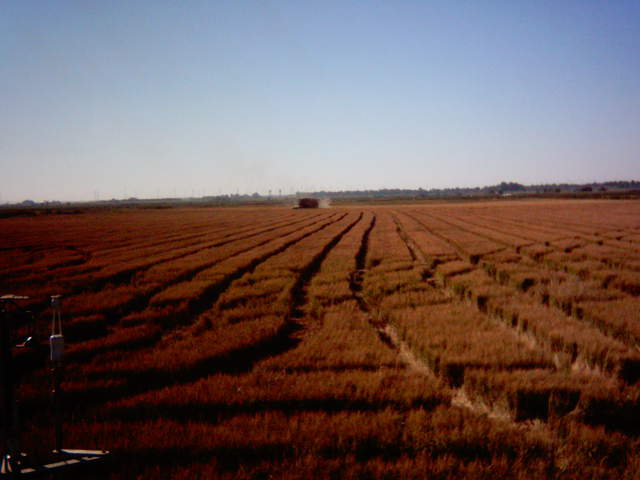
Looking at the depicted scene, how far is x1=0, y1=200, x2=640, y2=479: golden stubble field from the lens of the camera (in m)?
4.67

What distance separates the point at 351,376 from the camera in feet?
22.1

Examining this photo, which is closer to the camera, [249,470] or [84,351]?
[249,470]

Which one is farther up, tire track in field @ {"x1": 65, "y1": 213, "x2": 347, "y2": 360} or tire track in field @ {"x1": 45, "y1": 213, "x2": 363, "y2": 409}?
tire track in field @ {"x1": 65, "y1": 213, "x2": 347, "y2": 360}

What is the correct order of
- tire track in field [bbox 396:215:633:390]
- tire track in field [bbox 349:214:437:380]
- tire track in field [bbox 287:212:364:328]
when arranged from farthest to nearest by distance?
tire track in field [bbox 287:212:364:328] → tire track in field [bbox 349:214:437:380] → tire track in field [bbox 396:215:633:390]

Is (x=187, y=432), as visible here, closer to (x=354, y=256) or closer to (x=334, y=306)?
(x=334, y=306)

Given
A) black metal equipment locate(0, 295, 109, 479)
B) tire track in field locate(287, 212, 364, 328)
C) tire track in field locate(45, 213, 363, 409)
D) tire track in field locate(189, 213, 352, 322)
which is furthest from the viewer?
tire track in field locate(189, 213, 352, 322)

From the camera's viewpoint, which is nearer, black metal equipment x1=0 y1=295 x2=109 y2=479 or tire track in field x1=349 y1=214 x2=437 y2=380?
black metal equipment x1=0 y1=295 x2=109 y2=479

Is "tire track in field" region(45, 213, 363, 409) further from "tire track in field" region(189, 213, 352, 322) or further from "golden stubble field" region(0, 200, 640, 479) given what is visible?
"tire track in field" region(189, 213, 352, 322)

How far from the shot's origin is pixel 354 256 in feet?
71.2

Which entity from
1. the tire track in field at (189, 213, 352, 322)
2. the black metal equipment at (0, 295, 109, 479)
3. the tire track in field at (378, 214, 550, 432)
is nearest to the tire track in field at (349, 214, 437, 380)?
the tire track in field at (378, 214, 550, 432)

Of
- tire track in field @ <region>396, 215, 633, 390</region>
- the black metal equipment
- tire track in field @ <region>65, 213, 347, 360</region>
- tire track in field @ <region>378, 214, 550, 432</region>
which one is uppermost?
the black metal equipment

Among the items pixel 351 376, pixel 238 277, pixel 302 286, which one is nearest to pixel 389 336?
pixel 351 376

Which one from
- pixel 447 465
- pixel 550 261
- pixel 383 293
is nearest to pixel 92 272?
pixel 383 293

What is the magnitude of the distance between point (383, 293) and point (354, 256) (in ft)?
27.4
